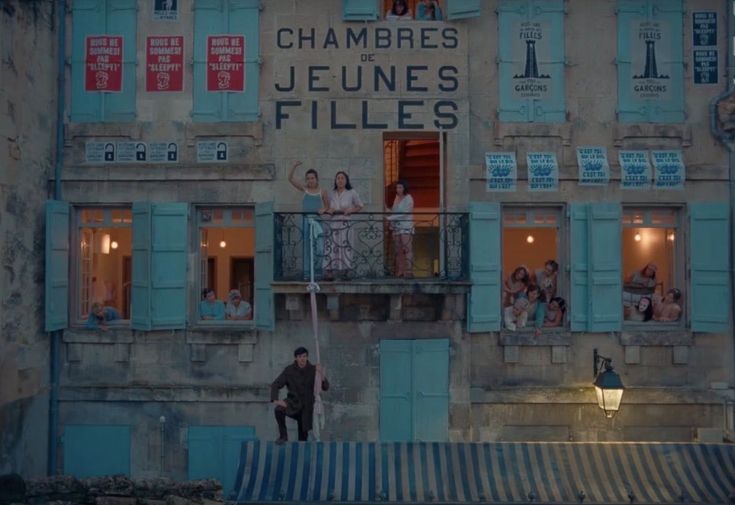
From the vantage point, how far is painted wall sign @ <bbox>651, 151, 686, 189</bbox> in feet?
38.3

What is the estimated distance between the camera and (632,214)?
11.9 metres

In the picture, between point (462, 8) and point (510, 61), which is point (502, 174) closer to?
point (510, 61)

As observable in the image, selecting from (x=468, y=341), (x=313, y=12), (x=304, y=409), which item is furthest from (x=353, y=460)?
(x=313, y=12)

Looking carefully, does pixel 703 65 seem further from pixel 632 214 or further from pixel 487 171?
pixel 487 171

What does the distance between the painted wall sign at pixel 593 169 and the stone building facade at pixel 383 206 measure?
4 centimetres

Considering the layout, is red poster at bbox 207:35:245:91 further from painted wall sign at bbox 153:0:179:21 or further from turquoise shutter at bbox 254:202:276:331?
turquoise shutter at bbox 254:202:276:331

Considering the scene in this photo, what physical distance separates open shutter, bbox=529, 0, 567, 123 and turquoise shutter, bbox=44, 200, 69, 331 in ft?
23.3

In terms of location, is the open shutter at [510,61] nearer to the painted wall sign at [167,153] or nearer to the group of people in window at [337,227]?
the group of people in window at [337,227]

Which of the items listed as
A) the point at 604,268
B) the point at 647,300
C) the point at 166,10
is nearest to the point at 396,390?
the point at 604,268

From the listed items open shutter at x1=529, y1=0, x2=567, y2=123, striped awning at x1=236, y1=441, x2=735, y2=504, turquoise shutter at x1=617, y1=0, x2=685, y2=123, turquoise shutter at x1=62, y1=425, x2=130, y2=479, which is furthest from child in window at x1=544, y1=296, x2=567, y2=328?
turquoise shutter at x1=62, y1=425, x2=130, y2=479

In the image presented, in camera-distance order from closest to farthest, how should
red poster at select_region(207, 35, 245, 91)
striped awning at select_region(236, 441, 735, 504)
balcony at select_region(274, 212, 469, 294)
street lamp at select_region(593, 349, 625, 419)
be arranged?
striped awning at select_region(236, 441, 735, 504), street lamp at select_region(593, 349, 625, 419), balcony at select_region(274, 212, 469, 294), red poster at select_region(207, 35, 245, 91)

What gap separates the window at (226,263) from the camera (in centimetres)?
1187

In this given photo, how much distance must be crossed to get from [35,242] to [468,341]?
20.9 feet

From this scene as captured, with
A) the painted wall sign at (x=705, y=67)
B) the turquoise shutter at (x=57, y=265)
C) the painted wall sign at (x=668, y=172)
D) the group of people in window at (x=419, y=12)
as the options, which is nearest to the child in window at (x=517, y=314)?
the painted wall sign at (x=668, y=172)
